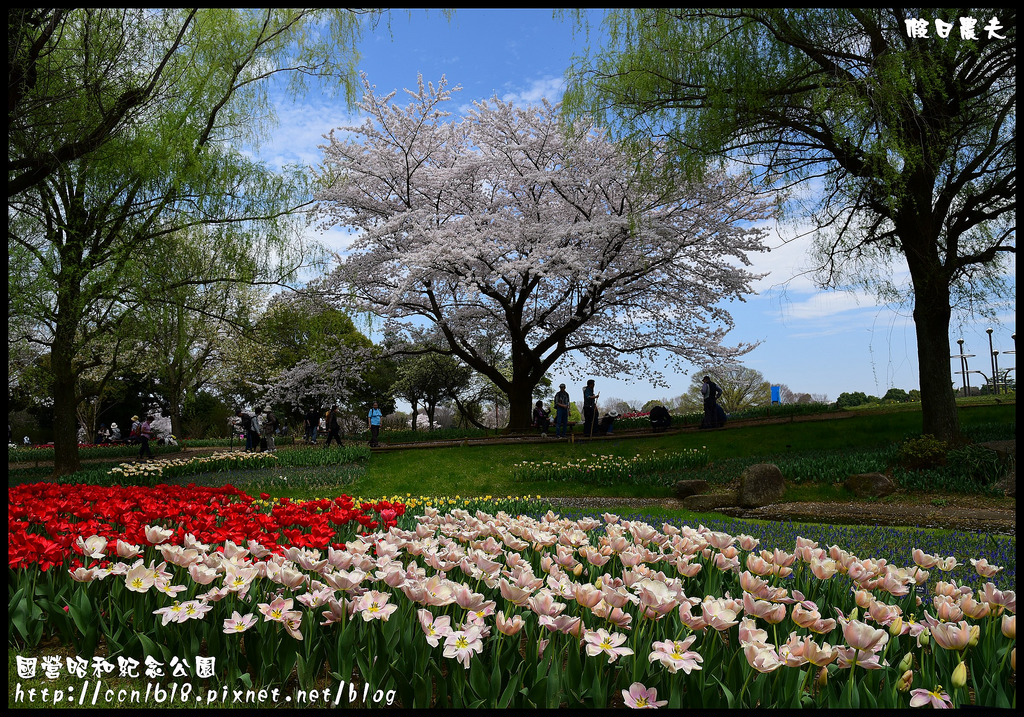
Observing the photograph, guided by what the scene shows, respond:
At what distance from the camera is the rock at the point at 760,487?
9922 mm

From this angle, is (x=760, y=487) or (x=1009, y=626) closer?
(x=1009, y=626)

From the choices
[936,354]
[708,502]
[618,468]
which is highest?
[936,354]

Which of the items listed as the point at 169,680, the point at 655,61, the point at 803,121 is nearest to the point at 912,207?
the point at 803,121

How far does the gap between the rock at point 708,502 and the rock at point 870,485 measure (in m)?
1.91

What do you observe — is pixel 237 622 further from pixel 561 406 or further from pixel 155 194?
pixel 561 406

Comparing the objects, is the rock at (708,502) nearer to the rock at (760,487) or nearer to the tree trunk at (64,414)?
the rock at (760,487)

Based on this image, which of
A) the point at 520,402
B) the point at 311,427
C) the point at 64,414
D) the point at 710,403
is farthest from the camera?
the point at 311,427

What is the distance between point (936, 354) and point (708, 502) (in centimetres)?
519

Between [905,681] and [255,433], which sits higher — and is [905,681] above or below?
below

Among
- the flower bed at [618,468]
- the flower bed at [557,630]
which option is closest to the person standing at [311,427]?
the flower bed at [618,468]

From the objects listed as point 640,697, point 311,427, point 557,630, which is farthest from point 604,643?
point 311,427

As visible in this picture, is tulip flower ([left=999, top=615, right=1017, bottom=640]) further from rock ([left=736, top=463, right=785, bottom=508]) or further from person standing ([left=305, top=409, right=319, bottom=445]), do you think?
person standing ([left=305, top=409, right=319, bottom=445])

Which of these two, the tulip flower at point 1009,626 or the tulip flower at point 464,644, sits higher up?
the tulip flower at point 464,644

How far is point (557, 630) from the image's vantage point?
249 centimetres
